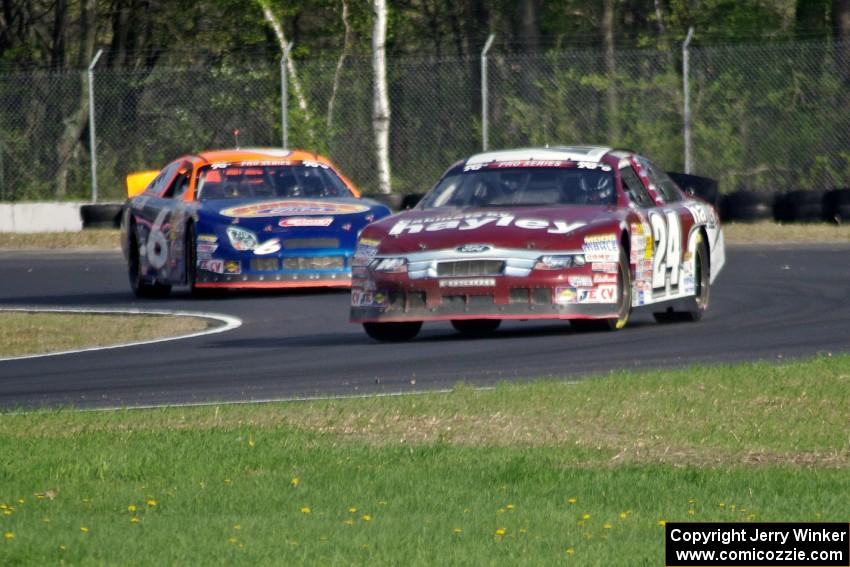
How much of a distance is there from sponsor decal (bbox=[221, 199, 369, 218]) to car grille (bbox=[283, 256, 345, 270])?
1.33 ft

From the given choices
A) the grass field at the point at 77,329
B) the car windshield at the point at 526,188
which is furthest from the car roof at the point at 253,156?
the car windshield at the point at 526,188

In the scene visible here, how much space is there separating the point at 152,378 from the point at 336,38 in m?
25.8

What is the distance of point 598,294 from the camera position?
12.5 m

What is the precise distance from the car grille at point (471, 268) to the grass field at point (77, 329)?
2911 mm

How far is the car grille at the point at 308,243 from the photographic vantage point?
1673cm

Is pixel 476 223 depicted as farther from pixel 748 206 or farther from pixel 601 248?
pixel 748 206

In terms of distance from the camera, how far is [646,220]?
517 inches

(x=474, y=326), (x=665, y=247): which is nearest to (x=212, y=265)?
(x=474, y=326)

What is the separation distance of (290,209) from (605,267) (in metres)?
5.14

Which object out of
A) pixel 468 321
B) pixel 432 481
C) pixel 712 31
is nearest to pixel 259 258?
pixel 468 321

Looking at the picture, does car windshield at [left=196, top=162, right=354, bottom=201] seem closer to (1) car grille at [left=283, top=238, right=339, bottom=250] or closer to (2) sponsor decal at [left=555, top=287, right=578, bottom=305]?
(1) car grille at [left=283, top=238, right=339, bottom=250]

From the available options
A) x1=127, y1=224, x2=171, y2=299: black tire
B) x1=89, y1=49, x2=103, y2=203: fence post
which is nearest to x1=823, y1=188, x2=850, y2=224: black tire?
x1=127, y1=224, x2=171, y2=299: black tire

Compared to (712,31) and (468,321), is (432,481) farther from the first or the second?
(712,31)

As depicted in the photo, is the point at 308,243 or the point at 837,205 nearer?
the point at 308,243
